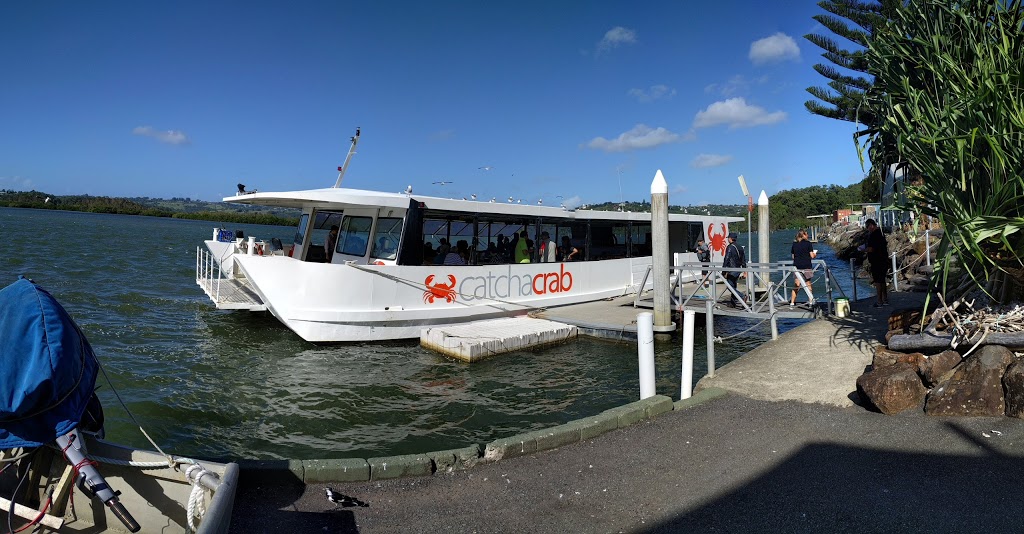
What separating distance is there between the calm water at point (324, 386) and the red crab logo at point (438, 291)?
3.54 ft

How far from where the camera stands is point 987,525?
3906 mm

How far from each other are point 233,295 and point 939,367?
13.4 m

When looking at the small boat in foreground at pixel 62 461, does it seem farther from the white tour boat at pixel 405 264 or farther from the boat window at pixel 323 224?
the boat window at pixel 323 224

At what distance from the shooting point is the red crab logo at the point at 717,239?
21367 mm

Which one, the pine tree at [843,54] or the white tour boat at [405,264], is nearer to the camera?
the white tour boat at [405,264]

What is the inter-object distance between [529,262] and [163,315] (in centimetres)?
978

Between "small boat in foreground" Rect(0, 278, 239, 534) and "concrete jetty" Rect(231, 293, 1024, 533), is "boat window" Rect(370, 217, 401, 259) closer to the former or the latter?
"concrete jetty" Rect(231, 293, 1024, 533)

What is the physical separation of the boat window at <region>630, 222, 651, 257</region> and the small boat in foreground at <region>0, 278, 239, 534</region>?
15253 millimetres

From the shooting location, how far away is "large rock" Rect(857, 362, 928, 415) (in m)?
6.04

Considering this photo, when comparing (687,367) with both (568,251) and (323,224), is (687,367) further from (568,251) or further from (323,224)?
(323,224)

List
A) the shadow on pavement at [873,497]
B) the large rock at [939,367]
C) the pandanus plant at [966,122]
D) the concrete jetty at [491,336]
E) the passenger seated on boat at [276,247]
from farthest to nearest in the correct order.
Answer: the passenger seated on boat at [276,247] < the concrete jetty at [491,336] < the large rock at [939,367] < the pandanus plant at [966,122] < the shadow on pavement at [873,497]

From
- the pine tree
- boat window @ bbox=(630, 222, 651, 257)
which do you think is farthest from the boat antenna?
the pine tree

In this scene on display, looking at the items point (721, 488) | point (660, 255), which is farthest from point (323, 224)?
point (721, 488)

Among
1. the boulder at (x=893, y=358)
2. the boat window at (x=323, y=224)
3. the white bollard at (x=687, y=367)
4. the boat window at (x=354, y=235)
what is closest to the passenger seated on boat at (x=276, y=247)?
the boat window at (x=323, y=224)
